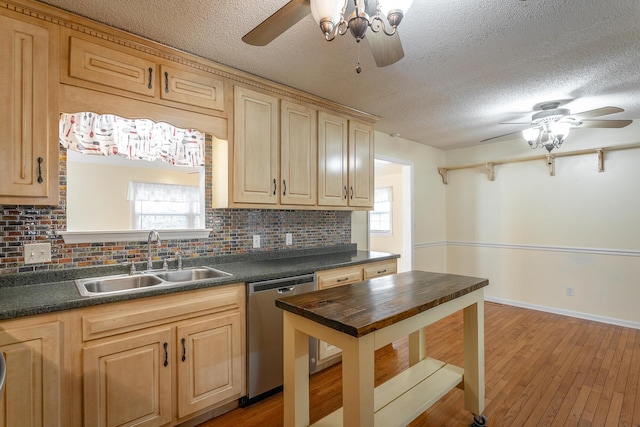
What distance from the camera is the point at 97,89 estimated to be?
184 cm

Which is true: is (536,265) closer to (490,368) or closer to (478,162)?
(478,162)

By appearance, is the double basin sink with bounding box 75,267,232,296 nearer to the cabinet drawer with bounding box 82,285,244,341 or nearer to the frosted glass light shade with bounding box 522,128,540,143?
the cabinet drawer with bounding box 82,285,244,341

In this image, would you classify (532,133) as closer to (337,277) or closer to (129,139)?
(337,277)

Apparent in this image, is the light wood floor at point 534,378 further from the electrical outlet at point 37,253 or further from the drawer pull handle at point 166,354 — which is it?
A: the electrical outlet at point 37,253

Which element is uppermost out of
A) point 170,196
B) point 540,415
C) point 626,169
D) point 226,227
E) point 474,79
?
point 474,79

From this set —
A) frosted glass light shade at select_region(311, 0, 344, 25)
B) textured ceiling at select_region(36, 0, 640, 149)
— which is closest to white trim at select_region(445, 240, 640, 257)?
textured ceiling at select_region(36, 0, 640, 149)

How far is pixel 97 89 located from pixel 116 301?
3.97 feet

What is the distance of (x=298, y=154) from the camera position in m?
2.77

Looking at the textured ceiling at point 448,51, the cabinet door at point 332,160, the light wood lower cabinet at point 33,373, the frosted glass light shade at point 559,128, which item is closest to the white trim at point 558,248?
the textured ceiling at point 448,51

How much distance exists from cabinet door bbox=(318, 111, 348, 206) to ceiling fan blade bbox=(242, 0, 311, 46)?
1.52 m

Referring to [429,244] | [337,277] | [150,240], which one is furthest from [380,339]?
[429,244]

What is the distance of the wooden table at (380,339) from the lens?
50.2 inches

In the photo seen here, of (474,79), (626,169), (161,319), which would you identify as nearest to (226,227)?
(161,319)

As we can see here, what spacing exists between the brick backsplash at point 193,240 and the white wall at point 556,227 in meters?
2.34
